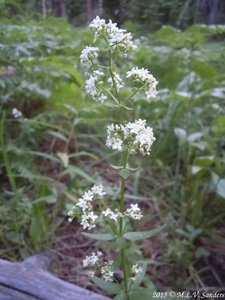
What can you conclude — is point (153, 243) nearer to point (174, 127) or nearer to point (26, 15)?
point (174, 127)

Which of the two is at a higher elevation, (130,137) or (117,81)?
(117,81)

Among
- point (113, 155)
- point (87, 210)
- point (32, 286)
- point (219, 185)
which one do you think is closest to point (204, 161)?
point (219, 185)

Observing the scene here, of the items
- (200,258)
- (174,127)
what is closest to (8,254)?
(200,258)

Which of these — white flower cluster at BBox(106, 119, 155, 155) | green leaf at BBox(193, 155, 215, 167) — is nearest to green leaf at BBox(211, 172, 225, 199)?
green leaf at BBox(193, 155, 215, 167)

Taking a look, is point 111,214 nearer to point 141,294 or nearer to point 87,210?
point 87,210

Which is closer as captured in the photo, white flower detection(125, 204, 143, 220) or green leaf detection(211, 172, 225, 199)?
white flower detection(125, 204, 143, 220)

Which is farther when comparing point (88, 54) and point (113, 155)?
point (113, 155)

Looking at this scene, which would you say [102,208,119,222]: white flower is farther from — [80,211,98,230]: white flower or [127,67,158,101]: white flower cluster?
[127,67,158,101]: white flower cluster
